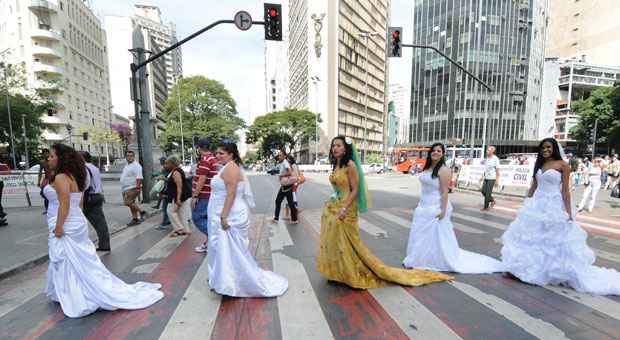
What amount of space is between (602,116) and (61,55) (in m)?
79.8

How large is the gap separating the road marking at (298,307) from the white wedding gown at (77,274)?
5.50 feet

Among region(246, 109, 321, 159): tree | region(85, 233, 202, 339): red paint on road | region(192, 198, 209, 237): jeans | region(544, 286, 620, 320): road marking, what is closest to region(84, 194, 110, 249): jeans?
region(85, 233, 202, 339): red paint on road

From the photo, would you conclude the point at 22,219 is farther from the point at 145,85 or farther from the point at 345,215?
the point at 345,215

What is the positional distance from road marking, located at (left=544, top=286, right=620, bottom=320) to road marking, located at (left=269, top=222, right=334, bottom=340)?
9.86 ft

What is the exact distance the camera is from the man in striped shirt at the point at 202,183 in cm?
501

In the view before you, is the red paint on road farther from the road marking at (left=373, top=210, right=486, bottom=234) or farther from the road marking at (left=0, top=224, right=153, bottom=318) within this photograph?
the road marking at (left=373, top=210, right=486, bottom=234)

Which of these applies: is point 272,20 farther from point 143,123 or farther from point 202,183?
point 202,183

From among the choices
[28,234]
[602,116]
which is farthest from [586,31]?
[28,234]

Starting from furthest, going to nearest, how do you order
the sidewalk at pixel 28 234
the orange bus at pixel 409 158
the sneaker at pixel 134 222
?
the orange bus at pixel 409 158
the sneaker at pixel 134 222
the sidewalk at pixel 28 234

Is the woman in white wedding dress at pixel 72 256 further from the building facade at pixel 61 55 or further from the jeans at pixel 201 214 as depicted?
the building facade at pixel 61 55

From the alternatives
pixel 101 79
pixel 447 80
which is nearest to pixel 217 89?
pixel 101 79

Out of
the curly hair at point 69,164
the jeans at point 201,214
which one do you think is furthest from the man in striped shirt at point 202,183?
the curly hair at point 69,164

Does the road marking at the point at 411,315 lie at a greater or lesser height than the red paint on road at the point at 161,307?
greater

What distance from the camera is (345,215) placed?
354 centimetres
